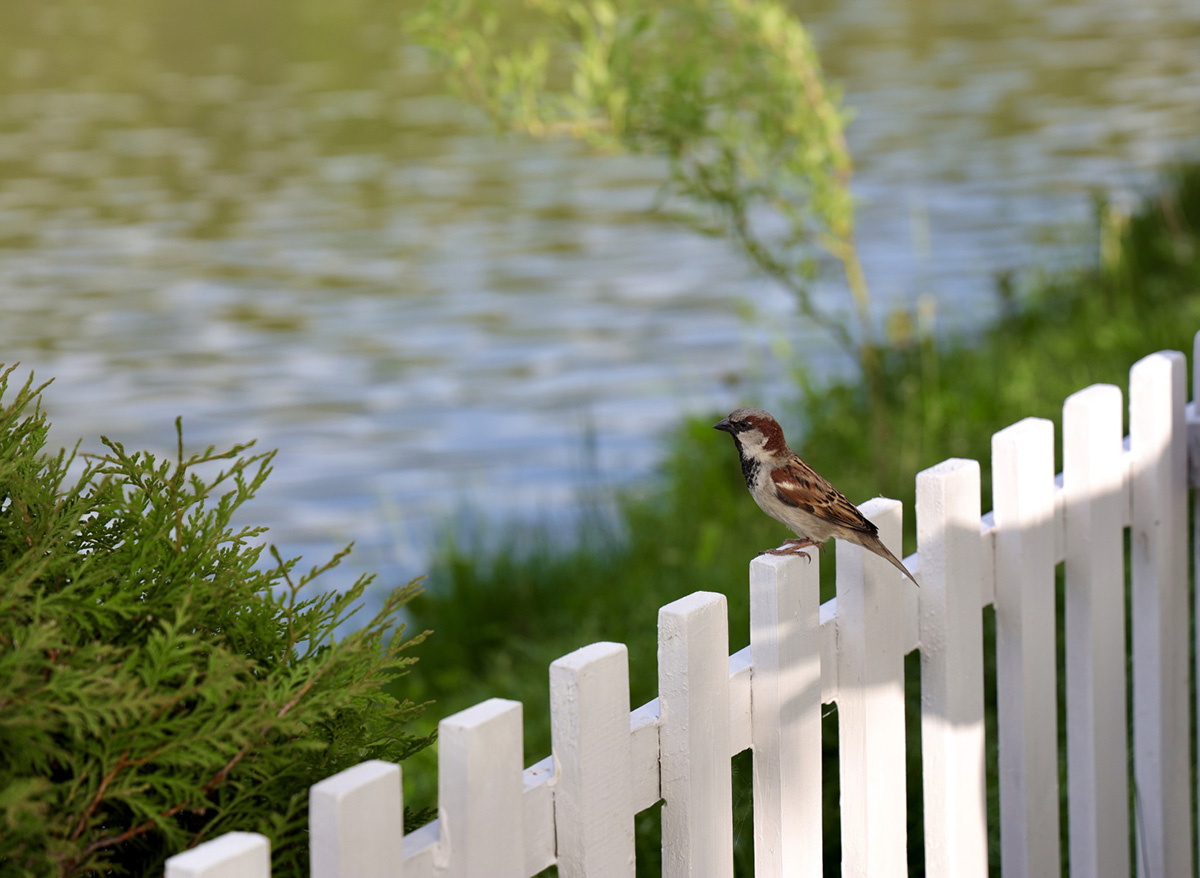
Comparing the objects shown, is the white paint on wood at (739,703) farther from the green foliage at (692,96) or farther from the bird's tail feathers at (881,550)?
the green foliage at (692,96)

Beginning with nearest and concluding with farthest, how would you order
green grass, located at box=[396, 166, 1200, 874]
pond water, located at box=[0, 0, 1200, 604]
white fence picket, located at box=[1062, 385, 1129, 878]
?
white fence picket, located at box=[1062, 385, 1129, 878] → green grass, located at box=[396, 166, 1200, 874] → pond water, located at box=[0, 0, 1200, 604]

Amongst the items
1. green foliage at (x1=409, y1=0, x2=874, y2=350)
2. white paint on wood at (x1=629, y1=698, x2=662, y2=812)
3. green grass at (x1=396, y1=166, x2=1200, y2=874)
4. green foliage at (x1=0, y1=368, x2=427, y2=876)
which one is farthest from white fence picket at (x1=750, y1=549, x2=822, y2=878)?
green foliage at (x1=409, y1=0, x2=874, y2=350)

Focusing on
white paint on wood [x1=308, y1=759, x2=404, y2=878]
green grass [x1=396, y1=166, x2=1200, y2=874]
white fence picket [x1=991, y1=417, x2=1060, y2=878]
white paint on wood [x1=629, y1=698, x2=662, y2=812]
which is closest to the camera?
white paint on wood [x1=308, y1=759, x2=404, y2=878]

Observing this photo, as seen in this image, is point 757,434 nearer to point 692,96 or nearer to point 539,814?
point 539,814

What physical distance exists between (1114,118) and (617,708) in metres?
15.4

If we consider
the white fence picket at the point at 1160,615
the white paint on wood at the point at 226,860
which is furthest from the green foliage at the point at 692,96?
the white paint on wood at the point at 226,860

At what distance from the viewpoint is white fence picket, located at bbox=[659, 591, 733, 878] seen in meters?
1.76

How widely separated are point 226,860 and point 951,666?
4.56ft

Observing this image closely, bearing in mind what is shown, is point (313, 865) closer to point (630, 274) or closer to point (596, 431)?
point (596, 431)

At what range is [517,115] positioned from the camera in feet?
15.6

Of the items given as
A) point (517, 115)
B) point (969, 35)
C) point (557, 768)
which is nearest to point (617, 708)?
point (557, 768)

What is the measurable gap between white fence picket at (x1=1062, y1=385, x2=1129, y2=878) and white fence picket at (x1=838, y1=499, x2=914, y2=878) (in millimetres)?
506

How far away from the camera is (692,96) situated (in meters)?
4.86

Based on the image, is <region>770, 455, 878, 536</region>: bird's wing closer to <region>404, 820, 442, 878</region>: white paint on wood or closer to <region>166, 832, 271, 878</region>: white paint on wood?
<region>404, 820, 442, 878</region>: white paint on wood
